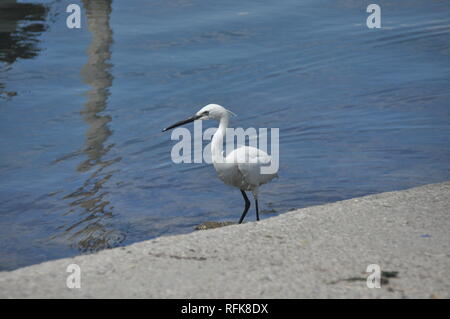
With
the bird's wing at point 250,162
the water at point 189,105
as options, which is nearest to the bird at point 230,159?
the bird's wing at point 250,162

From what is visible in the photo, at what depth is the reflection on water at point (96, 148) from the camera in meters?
8.16

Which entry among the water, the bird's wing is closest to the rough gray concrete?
the bird's wing

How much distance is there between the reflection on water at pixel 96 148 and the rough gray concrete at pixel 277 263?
2.11 m

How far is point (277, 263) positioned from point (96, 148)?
21.2 feet

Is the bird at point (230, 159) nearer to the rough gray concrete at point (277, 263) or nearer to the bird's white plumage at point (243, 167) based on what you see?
the bird's white plumage at point (243, 167)

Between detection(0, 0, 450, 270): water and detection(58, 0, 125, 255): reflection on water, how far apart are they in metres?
0.04

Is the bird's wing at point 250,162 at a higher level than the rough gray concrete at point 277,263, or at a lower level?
higher

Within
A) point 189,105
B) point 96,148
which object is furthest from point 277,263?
point 189,105

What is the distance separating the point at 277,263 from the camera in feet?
18.1

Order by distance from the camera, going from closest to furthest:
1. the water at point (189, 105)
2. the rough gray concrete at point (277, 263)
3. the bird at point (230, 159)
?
the rough gray concrete at point (277, 263), the bird at point (230, 159), the water at point (189, 105)

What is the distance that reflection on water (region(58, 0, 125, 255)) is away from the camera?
8164 mm

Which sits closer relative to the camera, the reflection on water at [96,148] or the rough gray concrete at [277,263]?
the rough gray concrete at [277,263]
